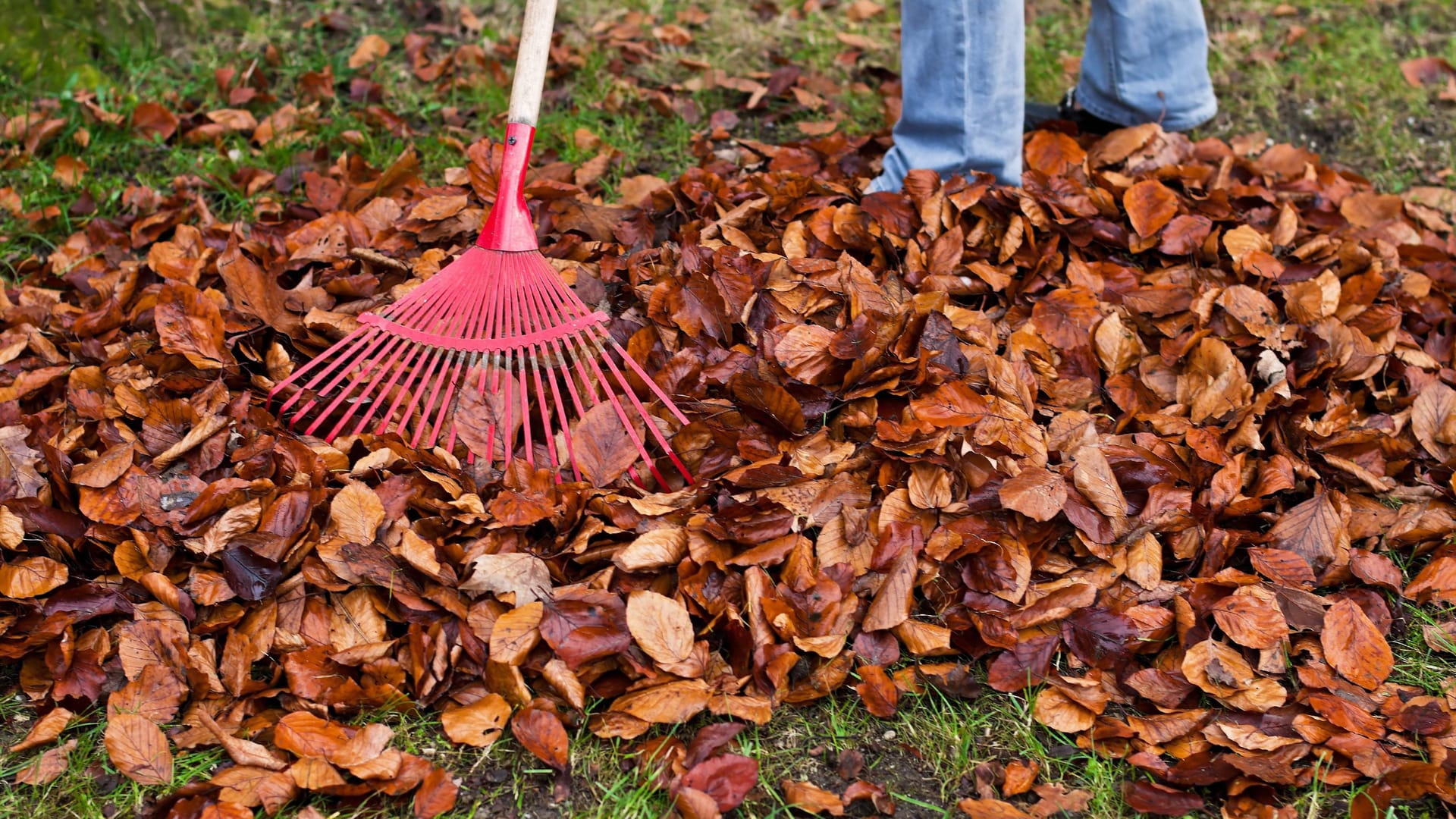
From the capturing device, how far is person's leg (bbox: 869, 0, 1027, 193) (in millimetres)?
2396

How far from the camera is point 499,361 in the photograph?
206 centimetres

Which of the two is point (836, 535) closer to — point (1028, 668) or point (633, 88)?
point (1028, 668)

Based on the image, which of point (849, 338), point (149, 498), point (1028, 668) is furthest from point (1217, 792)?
point (149, 498)

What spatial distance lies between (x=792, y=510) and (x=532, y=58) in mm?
974

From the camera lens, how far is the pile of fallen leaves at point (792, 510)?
163 centimetres

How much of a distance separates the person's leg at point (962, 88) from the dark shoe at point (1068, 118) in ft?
1.55

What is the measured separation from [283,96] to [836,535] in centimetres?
237

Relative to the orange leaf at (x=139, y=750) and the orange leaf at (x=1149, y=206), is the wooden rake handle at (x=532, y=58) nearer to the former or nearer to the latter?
the orange leaf at (x=139, y=750)

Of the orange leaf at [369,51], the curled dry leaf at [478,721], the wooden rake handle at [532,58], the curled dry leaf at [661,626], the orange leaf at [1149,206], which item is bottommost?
the curled dry leaf at [478,721]

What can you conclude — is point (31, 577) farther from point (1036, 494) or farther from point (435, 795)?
point (1036, 494)


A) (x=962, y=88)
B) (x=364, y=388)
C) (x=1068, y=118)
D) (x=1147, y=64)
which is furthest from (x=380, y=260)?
(x=1147, y=64)

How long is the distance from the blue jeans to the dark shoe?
6cm

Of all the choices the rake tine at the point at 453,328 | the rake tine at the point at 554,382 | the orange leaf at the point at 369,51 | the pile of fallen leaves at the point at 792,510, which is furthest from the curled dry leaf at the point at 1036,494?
the orange leaf at the point at 369,51

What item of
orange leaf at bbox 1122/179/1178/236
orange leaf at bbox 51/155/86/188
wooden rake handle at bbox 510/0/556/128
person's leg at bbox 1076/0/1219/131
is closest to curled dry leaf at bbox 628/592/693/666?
wooden rake handle at bbox 510/0/556/128
